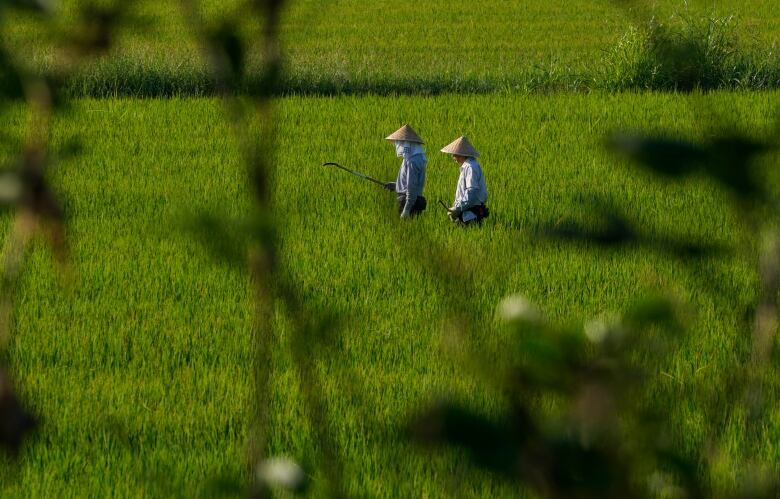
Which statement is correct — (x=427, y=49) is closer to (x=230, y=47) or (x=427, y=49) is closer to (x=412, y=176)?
(x=412, y=176)

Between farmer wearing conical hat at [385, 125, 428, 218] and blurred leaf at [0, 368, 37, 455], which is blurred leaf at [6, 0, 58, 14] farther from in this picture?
farmer wearing conical hat at [385, 125, 428, 218]

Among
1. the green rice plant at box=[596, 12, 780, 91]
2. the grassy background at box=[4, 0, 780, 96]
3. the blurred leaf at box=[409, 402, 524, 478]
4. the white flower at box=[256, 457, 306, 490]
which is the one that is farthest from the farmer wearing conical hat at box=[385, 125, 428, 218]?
the green rice plant at box=[596, 12, 780, 91]

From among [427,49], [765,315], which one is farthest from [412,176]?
[427,49]

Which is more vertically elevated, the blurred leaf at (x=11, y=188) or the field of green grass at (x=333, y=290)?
the blurred leaf at (x=11, y=188)

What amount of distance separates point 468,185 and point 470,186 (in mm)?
14

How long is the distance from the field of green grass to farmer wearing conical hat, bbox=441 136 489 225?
130 millimetres

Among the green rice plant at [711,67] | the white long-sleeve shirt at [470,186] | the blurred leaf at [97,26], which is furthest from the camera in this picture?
the green rice plant at [711,67]

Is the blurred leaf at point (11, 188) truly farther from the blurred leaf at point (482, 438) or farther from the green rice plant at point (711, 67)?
the green rice plant at point (711, 67)

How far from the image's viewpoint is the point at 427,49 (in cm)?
1969

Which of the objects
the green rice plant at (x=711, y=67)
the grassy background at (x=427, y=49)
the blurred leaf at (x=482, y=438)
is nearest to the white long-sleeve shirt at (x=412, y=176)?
the grassy background at (x=427, y=49)

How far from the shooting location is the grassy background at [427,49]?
1405 centimetres

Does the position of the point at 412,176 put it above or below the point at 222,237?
below

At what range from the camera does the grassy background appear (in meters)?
14.0

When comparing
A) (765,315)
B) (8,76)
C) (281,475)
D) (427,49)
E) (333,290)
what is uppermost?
(427,49)
